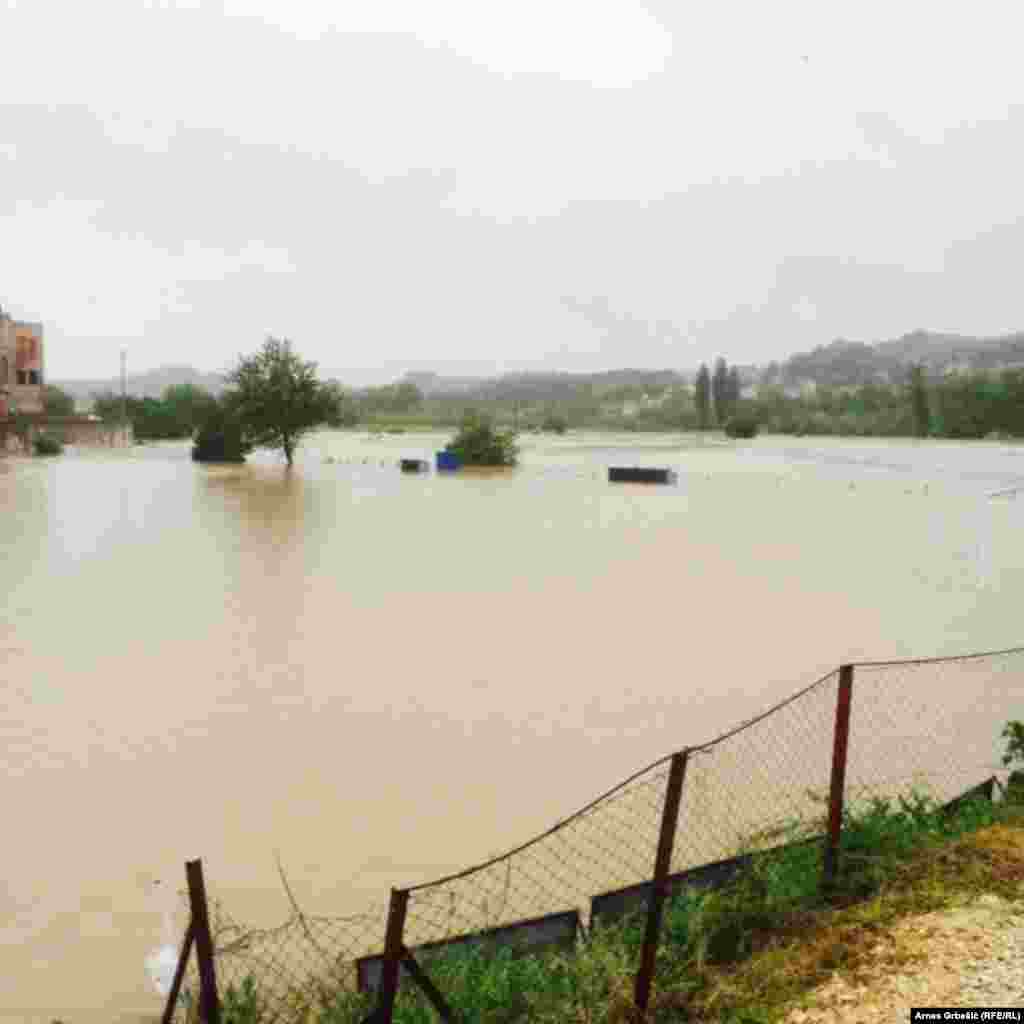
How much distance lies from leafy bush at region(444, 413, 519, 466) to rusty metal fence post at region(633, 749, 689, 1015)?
4998cm

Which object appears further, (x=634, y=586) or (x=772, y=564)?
(x=772, y=564)

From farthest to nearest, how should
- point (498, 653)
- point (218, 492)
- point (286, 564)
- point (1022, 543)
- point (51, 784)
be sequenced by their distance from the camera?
point (218, 492), point (1022, 543), point (286, 564), point (498, 653), point (51, 784)

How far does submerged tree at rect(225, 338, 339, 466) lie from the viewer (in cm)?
5356

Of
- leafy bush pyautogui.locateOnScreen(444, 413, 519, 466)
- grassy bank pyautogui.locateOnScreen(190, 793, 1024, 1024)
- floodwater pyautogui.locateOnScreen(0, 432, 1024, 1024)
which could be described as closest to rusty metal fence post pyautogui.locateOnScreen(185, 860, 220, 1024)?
grassy bank pyautogui.locateOnScreen(190, 793, 1024, 1024)

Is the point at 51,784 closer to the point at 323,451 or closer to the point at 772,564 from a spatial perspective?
the point at 772,564

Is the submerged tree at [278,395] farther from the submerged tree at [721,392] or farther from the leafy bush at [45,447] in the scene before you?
the submerged tree at [721,392]

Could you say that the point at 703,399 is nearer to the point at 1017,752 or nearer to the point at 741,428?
the point at 741,428

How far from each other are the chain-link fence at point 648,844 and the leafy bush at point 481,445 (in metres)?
44.2

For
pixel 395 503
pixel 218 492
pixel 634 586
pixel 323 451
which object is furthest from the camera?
pixel 323 451

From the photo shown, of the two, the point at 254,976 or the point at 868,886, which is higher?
the point at 868,886

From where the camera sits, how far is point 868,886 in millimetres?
5477

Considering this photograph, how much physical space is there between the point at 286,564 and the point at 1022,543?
54.6ft

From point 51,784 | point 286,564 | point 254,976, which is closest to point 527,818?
point 254,976

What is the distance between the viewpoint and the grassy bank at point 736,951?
14.8ft
